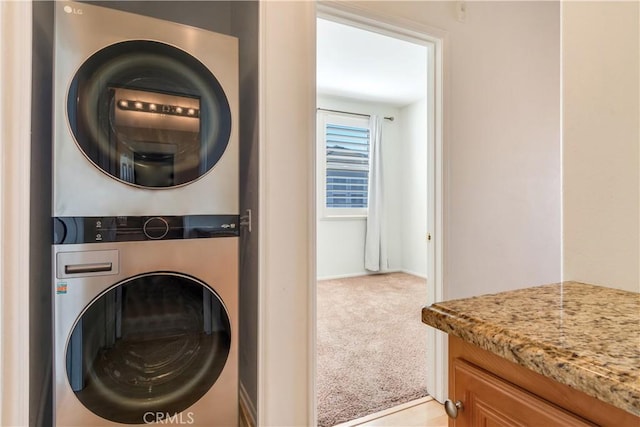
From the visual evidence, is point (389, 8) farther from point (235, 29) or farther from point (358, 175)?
point (358, 175)

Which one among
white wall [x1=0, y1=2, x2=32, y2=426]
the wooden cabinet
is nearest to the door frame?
the wooden cabinet

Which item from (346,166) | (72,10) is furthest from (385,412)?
(346,166)

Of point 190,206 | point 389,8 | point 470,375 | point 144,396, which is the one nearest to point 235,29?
point 389,8

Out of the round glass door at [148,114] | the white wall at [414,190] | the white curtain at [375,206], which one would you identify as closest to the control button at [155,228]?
the round glass door at [148,114]

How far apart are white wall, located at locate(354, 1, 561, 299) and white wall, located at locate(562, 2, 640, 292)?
975 millimetres

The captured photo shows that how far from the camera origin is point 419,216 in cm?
480

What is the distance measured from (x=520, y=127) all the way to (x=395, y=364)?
5.70 feet

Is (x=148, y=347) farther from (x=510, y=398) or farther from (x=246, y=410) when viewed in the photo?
(x=510, y=398)

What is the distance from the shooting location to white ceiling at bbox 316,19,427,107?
2.82 meters

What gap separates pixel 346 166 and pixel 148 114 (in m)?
3.77

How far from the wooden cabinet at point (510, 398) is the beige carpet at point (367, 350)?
126 centimetres

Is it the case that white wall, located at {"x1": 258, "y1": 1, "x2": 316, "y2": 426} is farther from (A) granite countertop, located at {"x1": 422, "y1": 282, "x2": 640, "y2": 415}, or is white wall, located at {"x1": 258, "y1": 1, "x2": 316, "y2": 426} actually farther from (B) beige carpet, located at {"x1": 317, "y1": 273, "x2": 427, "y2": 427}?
(A) granite countertop, located at {"x1": 422, "y1": 282, "x2": 640, "y2": 415}

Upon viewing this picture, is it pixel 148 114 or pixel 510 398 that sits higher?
pixel 148 114

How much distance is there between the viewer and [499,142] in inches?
78.2
